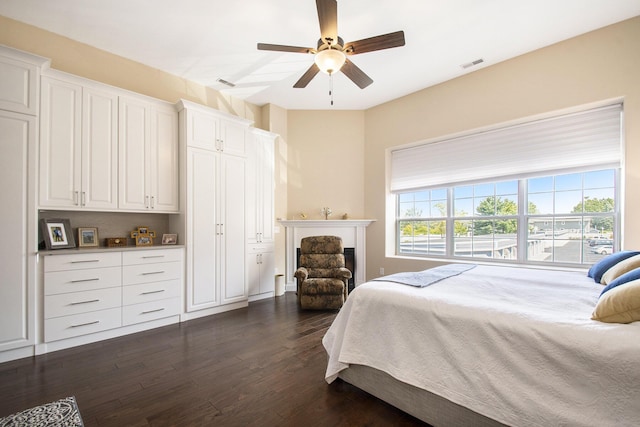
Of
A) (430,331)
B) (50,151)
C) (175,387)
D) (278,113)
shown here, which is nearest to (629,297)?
(430,331)

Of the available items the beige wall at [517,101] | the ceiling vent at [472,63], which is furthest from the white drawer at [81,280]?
the ceiling vent at [472,63]

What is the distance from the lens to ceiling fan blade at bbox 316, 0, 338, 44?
2.12 meters

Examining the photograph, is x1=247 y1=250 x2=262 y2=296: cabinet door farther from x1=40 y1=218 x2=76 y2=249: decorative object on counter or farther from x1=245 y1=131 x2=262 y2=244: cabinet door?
x1=40 y1=218 x2=76 y2=249: decorative object on counter

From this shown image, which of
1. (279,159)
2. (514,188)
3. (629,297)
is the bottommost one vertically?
(629,297)

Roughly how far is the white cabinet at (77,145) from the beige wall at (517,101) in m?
3.72

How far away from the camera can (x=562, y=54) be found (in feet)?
11.0

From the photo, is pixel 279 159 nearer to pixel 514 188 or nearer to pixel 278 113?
pixel 278 113

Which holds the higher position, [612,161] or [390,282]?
[612,161]

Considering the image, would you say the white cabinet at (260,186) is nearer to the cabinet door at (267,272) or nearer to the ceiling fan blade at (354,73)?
the cabinet door at (267,272)

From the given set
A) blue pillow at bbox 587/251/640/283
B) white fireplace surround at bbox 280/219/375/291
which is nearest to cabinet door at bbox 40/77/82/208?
white fireplace surround at bbox 280/219/375/291

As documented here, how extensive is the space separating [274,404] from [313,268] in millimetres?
2575

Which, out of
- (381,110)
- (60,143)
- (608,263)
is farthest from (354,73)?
(60,143)

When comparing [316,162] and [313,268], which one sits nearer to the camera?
[313,268]

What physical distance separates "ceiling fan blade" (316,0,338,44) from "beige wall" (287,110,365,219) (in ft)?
9.52
